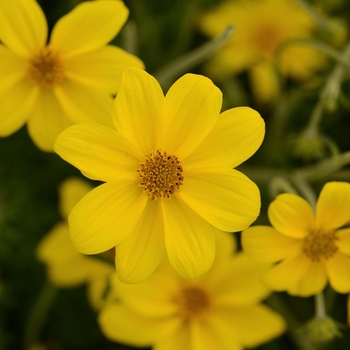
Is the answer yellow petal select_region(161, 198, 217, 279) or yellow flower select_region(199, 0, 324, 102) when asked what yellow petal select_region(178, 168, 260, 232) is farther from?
yellow flower select_region(199, 0, 324, 102)

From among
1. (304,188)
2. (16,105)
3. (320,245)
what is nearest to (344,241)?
(320,245)

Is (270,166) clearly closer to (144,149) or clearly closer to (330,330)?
(330,330)

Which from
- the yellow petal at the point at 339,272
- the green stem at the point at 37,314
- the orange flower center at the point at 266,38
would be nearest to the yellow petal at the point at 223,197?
the yellow petal at the point at 339,272

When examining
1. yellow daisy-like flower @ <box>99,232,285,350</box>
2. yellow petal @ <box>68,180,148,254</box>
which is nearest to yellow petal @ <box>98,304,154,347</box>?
yellow daisy-like flower @ <box>99,232,285,350</box>

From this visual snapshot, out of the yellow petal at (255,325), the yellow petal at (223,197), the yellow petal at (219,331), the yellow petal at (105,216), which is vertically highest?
the yellow petal at (105,216)

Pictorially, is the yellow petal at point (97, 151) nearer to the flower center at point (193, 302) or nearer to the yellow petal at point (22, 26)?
the yellow petal at point (22, 26)

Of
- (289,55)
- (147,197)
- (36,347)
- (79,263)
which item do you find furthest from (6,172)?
(289,55)
